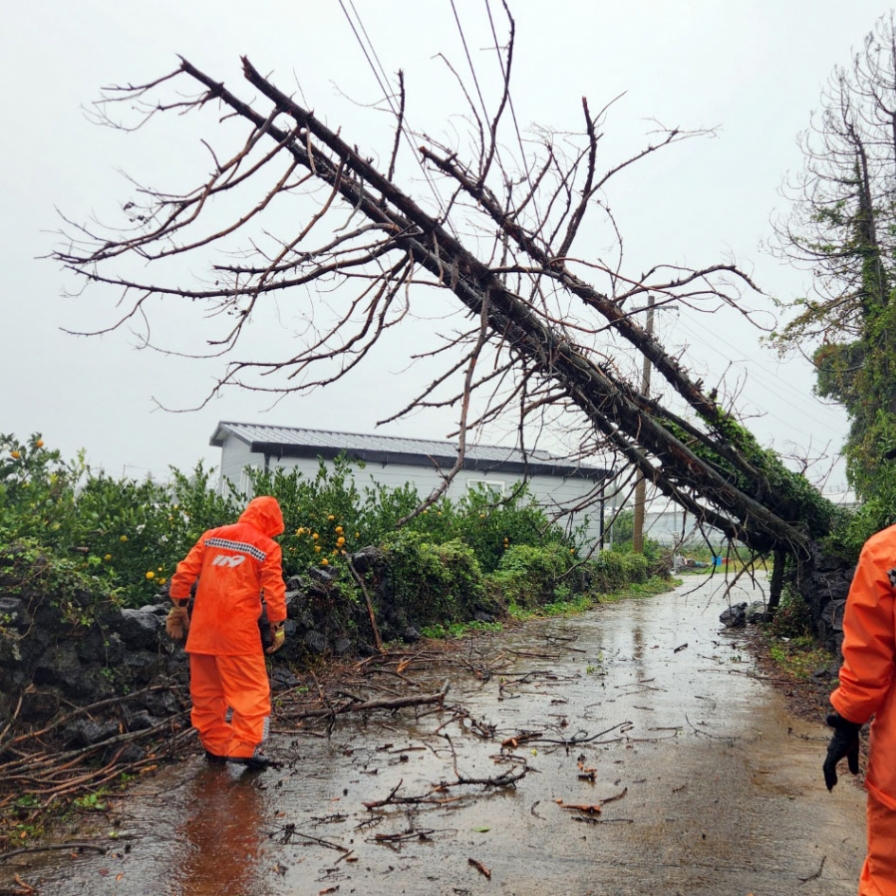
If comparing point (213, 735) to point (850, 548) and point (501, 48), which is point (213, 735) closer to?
point (501, 48)

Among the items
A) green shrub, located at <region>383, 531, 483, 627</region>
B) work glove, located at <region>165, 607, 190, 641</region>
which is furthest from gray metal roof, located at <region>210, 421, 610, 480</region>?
work glove, located at <region>165, 607, 190, 641</region>

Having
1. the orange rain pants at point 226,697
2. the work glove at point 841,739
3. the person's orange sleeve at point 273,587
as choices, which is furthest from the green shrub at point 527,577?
the work glove at point 841,739

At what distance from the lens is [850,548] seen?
1020 cm

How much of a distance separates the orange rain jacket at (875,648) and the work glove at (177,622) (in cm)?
486

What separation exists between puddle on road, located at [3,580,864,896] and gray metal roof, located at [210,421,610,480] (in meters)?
13.5

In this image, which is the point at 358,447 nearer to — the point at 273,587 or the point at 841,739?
the point at 273,587

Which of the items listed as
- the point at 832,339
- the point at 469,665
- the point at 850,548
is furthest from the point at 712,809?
the point at 832,339

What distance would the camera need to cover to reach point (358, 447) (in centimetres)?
2359

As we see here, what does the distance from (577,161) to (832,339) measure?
17.7 meters

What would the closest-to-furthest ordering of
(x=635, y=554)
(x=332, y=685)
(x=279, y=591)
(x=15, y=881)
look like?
(x=15, y=881) → (x=279, y=591) → (x=332, y=685) → (x=635, y=554)

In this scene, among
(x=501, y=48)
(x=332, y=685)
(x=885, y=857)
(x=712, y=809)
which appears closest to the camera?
(x=885, y=857)

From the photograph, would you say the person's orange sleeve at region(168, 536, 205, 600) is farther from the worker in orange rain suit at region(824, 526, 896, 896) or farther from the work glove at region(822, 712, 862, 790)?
the worker in orange rain suit at region(824, 526, 896, 896)

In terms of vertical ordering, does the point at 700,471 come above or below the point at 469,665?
above

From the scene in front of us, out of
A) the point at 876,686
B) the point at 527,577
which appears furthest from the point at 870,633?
the point at 527,577
